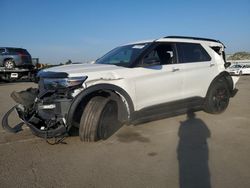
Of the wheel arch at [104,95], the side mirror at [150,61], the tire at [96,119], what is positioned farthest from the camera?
the side mirror at [150,61]

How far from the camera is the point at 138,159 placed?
3.49 meters

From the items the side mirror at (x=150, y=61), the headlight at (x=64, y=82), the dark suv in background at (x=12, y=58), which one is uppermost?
the dark suv in background at (x=12, y=58)

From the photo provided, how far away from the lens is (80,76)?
3.89 m

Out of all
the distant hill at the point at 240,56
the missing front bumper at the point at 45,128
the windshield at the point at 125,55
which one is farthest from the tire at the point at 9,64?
the distant hill at the point at 240,56

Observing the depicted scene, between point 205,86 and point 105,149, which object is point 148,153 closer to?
point 105,149

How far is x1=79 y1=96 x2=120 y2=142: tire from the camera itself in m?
3.96

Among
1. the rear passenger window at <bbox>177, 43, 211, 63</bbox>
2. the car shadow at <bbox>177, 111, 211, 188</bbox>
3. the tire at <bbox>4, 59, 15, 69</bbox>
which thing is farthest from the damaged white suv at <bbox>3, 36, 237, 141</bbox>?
the tire at <bbox>4, 59, 15, 69</bbox>

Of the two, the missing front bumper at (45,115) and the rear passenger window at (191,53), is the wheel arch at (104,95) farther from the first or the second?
the rear passenger window at (191,53)

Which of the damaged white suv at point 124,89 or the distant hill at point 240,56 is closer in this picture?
the damaged white suv at point 124,89

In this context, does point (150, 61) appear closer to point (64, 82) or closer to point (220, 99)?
point (64, 82)

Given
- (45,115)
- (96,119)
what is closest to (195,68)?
(96,119)

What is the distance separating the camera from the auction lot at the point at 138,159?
2.89 m

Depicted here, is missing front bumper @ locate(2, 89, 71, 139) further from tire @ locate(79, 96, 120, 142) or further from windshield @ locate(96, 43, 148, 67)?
windshield @ locate(96, 43, 148, 67)

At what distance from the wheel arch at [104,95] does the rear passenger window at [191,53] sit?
5.24ft
